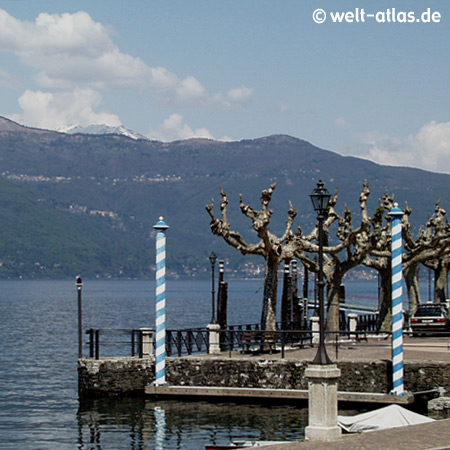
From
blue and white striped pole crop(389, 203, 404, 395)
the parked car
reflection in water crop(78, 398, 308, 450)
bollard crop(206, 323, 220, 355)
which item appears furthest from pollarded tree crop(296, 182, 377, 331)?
reflection in water crop(78, 398, 308, 450)

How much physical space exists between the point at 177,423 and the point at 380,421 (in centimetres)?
973

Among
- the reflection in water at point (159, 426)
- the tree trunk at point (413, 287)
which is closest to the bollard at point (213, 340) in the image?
the reflection in water at point (159, 426)

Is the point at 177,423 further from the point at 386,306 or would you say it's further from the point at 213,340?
the point at 386,306

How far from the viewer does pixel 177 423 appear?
31531 mm

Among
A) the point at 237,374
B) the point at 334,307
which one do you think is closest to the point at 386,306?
the point at 334,307

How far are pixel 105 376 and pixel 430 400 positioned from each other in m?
12.2

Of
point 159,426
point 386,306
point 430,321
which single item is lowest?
point 159,426

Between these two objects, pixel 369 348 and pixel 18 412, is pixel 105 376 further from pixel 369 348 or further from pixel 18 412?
pixel 369 348

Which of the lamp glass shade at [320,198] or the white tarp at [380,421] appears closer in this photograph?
the white tarp at [380,421]

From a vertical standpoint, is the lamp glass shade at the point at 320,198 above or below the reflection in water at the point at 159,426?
above

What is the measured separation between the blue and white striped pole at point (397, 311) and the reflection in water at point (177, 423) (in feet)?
10.7

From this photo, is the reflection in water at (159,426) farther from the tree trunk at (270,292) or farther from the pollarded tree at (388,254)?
the pollarded tree at (388,254)

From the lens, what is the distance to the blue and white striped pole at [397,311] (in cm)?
3188

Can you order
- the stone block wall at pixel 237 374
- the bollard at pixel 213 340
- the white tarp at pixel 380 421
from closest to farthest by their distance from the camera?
1. the white tarp at pixel 380 421
2. the stone block wall at pixel 237 374
3. the bollard at pixel 213 340
